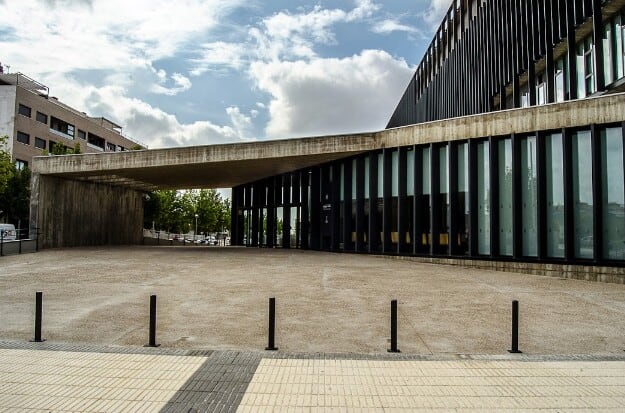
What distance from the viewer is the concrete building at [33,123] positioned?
2103 inches

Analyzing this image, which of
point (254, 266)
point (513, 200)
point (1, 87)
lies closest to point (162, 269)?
point (254, 266)

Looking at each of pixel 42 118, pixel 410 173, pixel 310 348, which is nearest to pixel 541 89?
pixel 410 173

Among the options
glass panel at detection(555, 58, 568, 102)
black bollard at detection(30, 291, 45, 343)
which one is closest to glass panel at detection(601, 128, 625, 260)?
glass panel at detection(555, 58, 568, 102)

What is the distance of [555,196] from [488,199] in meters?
2.60

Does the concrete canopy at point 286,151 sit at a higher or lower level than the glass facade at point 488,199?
higher

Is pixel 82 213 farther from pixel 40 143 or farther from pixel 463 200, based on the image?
pixel 40 143

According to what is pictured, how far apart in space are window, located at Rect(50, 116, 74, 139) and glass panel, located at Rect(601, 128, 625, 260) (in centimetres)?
6261

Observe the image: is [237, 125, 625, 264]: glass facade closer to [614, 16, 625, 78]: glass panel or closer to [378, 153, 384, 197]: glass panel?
[378, 153, 384, 197]: glass panel

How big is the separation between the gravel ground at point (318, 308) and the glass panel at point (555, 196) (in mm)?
2083

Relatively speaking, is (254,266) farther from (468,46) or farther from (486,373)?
(468,46)

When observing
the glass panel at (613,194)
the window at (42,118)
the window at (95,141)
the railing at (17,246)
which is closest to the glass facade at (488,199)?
the glass panel at (613,194)

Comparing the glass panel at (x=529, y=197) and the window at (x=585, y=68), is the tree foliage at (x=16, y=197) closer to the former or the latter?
the glass panel at (x=529, y=197)

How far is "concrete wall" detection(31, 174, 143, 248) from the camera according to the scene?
97.5ft

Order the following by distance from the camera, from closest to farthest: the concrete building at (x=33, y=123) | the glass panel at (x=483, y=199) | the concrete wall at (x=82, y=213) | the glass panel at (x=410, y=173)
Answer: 1. the glass panel at (x=483, y=199)
2. the glass panel at (x=410, y=173)
3. the concrete wall at (x=82, y=213)
4. the concrete building at (x=33, y=123)
